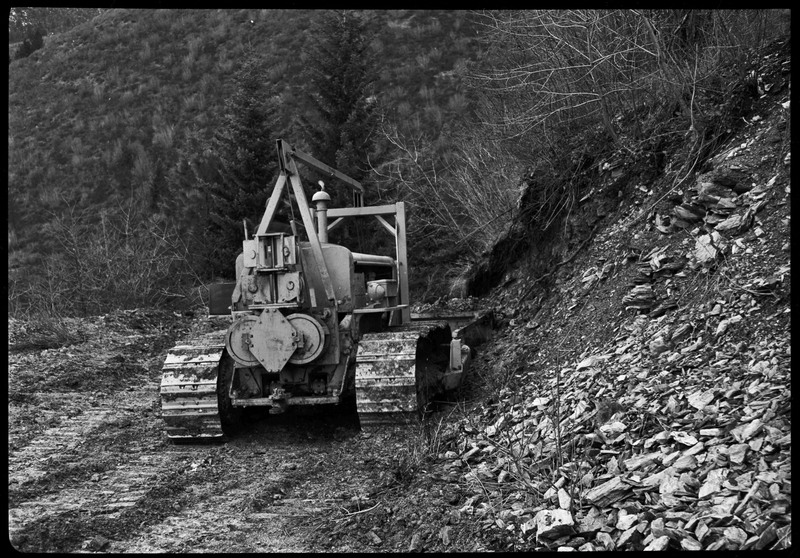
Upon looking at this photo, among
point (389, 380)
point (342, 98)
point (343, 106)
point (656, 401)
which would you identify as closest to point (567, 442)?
point (656, 401)

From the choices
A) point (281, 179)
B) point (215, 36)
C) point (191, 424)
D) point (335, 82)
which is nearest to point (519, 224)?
point (281, 179)

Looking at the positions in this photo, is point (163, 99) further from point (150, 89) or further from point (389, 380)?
point (389, 380)

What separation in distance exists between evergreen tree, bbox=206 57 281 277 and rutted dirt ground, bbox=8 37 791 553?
1290 cm

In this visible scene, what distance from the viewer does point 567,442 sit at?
5.12 meters

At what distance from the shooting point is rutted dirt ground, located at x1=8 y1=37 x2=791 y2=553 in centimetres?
406

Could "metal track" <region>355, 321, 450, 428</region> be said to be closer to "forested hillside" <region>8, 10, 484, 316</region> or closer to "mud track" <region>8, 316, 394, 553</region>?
"mud track" <region>8, 316, 394, 553</region>

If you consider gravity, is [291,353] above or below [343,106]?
below

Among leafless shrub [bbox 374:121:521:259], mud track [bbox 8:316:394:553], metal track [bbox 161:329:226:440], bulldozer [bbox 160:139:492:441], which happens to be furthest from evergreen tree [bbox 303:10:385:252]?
metal track [bbox 161:329:226:440]

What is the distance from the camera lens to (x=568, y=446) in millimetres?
5039

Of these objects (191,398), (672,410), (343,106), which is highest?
(343,106)

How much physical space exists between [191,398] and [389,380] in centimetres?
190

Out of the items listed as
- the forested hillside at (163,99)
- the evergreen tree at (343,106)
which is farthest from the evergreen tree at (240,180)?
the evergreen tree at (343,106)

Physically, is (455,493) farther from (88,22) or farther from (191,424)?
(88,22)

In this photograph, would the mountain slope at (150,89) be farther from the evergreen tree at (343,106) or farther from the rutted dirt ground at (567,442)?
the rutted dirt ground at (567,442)
